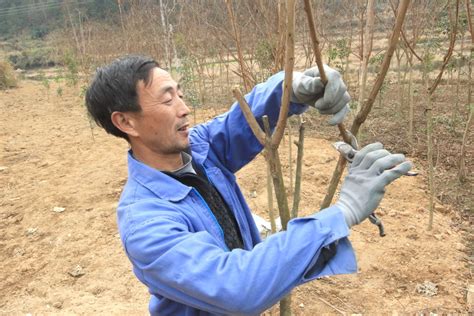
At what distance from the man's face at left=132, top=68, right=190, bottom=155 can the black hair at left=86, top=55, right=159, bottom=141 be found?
2 cm

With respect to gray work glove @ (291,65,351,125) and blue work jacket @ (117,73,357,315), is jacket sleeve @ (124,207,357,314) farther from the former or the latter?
gray work glove @ (291,65,351,125)

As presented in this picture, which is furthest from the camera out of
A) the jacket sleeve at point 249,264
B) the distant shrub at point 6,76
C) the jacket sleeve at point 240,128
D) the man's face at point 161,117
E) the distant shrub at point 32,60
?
the distant shrub at point 32,60

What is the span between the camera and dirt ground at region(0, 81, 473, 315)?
2.91m

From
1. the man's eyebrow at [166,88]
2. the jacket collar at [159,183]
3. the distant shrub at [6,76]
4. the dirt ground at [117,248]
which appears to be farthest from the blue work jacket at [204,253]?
the distant shrub at [6,76]

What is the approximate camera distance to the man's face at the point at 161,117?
1.29m

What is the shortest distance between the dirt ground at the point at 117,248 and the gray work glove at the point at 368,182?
206cm

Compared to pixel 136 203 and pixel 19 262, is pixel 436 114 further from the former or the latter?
pixel 136 203

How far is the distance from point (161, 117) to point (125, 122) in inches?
5.1

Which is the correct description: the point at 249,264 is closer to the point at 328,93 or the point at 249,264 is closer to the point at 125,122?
the point at 328,93

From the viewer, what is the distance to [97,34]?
520 inches

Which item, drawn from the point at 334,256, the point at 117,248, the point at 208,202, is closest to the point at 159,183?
the point at 208,202

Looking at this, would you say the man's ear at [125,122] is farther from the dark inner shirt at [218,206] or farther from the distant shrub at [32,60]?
the distant shrub at [32,60]

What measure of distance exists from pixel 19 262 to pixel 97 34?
10.9 m

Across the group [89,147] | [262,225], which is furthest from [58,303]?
[89,147]
